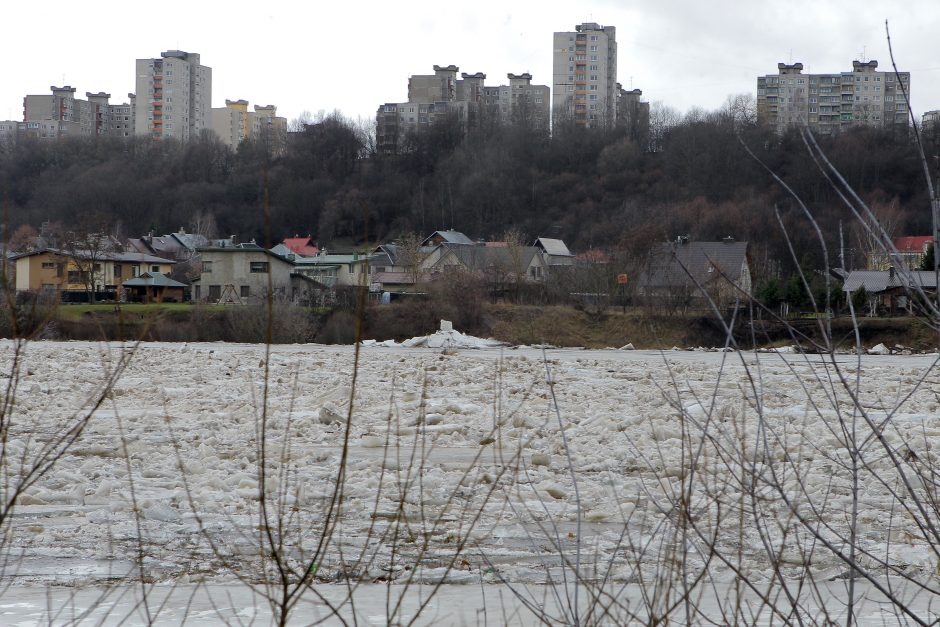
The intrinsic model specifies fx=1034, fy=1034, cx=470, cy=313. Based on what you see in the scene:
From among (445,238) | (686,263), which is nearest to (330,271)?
(445,238)

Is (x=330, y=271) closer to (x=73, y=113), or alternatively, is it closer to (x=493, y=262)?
(x=493, y=262)

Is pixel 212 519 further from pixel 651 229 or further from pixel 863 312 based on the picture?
pixel 651 229

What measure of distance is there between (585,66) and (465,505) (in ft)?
370

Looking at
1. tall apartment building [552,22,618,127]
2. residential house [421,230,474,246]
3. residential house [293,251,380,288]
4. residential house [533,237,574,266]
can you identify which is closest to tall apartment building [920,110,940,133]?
residential house [293,251,380,288]

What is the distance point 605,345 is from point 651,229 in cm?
1111

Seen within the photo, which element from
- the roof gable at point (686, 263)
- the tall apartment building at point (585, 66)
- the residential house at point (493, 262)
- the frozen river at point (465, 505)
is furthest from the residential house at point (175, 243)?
the tall apartment building at point (585, 66)

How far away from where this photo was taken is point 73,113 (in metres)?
133

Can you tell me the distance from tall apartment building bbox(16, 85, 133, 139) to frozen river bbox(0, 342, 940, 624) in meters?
123

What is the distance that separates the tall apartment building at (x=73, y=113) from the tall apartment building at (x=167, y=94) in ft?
12.2

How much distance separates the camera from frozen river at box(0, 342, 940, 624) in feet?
10.3

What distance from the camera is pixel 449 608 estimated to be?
4.24 m

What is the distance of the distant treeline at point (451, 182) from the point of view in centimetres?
5816

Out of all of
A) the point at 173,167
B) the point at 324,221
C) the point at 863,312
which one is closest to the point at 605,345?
the point at 863,312

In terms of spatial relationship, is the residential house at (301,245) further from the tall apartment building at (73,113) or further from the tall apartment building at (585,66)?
the tall apartment building at (73,113)
